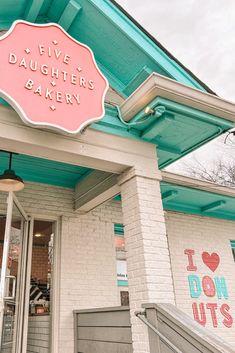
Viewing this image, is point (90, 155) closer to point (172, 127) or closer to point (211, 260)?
point (172, 127)

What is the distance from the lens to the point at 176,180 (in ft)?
14.9

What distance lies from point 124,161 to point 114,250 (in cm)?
184

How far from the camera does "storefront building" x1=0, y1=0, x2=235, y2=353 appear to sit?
106 inches

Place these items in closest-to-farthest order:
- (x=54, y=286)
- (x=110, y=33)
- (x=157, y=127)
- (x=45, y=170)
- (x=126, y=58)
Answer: (x=157, y=127) → (x=110, y=33) → (x=126, y=58) → (x=54, y=286) → (x=45, y=170)

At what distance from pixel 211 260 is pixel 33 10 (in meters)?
4.72

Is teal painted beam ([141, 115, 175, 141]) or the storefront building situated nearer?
the storefront building

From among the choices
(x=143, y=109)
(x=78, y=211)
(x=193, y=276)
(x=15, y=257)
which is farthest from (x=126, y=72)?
(x=193, y=276)

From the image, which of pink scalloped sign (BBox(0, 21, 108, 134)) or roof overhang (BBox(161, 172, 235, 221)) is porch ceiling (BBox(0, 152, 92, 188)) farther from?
roof overhang (BBox(161, 172, 235, 221))

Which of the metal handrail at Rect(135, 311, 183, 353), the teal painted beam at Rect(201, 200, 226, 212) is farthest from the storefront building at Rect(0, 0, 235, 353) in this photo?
the teal painted beam at Rect(201, 200, 226, 212)

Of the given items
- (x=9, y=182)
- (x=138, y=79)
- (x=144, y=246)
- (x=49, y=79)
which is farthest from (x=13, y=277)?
(x=138, y=79)

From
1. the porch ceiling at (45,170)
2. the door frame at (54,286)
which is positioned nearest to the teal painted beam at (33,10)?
the porch ceiling at (45,170)

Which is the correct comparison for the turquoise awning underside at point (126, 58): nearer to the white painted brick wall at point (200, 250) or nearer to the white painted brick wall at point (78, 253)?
the white painted brick wall at point (78, 253)

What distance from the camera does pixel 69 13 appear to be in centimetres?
336

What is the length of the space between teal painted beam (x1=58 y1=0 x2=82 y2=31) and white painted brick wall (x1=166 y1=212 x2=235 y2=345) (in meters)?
3.39
